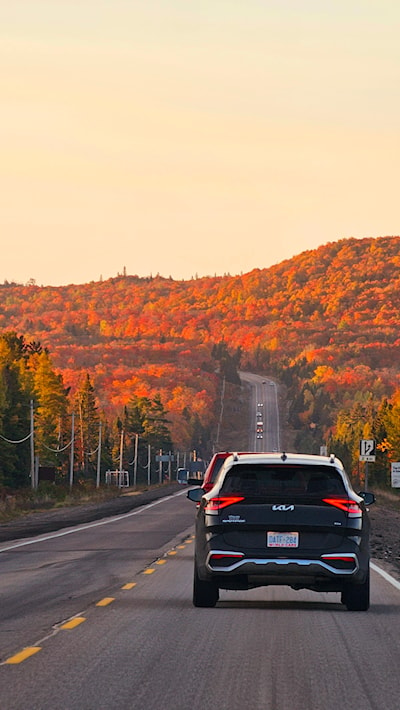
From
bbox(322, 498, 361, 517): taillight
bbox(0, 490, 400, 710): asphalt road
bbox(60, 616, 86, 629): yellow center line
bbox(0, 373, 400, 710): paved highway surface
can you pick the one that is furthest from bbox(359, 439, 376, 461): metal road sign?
bbox(60, 616, 86, 629): yellow center line

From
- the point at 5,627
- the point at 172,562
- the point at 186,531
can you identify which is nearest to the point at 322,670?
the point at 5,627

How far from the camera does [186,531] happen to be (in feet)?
128

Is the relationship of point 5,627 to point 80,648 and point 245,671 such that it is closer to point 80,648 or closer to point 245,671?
point 80,648

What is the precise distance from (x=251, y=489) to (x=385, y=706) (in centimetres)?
663

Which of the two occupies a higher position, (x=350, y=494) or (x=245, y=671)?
(x=350, y=494)

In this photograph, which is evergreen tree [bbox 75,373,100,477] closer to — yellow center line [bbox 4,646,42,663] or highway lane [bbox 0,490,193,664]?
highway lane [bbox 0,490,193,664]

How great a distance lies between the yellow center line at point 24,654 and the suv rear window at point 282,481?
4.09 m

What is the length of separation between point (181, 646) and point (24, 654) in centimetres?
154

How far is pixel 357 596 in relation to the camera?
16484 millimetres

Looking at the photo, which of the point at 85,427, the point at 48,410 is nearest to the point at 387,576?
the point at 48,410

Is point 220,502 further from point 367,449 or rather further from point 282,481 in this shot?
point 367,449

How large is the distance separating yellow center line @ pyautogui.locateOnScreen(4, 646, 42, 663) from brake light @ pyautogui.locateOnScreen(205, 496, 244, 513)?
385 centimetres

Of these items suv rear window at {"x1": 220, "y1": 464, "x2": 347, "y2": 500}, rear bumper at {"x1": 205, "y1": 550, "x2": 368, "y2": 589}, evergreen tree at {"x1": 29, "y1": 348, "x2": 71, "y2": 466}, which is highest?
evergreen tree at {"x1": 29, "y1": 348, "x2": 71, "y2": 466}

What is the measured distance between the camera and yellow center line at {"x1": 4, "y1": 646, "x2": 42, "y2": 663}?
38.6ft
